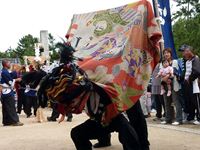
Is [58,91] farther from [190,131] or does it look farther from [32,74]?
[190,131]

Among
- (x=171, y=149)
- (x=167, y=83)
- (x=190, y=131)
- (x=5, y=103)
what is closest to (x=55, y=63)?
(x=171, y=149)

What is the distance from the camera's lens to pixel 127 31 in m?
5.67

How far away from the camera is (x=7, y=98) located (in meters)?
12.1

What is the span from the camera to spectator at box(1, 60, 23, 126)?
39.4 ft

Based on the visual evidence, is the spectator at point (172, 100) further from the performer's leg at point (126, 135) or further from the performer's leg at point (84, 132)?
the performer's leg at point (126, 135)

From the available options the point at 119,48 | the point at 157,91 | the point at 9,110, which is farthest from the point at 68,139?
the point at 9,110

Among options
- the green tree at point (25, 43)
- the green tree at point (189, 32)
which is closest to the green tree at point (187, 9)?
the green tree at point (189, 32)

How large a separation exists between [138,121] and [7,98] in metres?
6.81

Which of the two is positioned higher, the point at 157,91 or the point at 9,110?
the point at 157,91

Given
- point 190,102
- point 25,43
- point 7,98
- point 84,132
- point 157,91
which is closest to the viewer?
point 84,132

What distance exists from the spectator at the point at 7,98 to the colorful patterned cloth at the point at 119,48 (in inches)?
247

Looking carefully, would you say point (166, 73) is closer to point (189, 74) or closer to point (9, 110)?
point (189, 74)

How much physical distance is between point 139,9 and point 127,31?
31 centimetres

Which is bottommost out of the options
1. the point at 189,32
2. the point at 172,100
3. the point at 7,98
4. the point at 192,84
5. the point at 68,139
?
the point at 68,139
